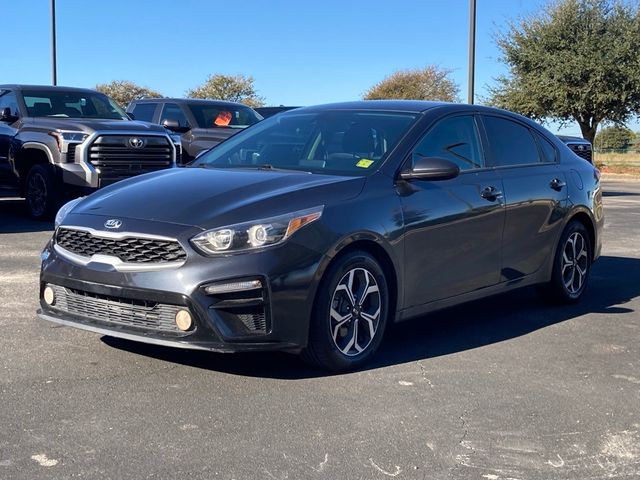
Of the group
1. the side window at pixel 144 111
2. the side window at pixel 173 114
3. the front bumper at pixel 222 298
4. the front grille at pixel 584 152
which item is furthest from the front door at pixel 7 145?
the front grille at pixel 584 152

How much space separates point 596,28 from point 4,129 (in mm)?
23843

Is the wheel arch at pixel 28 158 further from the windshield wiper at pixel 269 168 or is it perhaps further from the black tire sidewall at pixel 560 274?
the black tire sidewall at pixel 560 274

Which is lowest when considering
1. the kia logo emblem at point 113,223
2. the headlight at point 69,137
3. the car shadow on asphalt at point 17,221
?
the car shadow on asphalt at point 17,221

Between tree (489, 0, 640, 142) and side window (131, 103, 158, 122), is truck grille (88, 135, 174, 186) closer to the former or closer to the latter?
side window (131, 103, 158, 122)

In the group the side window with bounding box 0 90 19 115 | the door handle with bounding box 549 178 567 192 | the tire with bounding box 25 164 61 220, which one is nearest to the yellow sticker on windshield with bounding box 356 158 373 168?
the door handle with bounding box 549 178 567 192

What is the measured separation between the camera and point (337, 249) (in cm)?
479

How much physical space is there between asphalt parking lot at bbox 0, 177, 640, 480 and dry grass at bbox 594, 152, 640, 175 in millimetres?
30092

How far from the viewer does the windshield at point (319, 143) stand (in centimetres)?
554

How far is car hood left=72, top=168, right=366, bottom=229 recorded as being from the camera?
467 cm

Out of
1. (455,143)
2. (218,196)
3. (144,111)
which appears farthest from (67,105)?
(218,196)

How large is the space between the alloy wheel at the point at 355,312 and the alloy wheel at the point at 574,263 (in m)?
2.52

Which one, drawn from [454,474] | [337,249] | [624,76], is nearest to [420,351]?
[337,249]

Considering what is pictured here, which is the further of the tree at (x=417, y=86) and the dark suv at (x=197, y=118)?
the tree at (x=417, y=86)

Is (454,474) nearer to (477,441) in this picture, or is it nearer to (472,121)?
(477,441)
